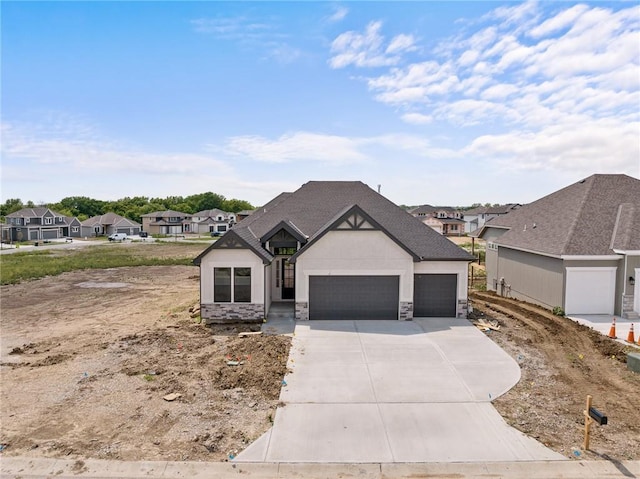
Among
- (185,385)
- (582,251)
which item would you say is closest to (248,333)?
(185,385)

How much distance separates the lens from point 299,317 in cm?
1772

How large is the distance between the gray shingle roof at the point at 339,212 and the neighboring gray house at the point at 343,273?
11 centimetres

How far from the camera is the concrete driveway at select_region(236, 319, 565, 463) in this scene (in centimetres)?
794

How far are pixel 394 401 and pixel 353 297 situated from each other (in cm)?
795

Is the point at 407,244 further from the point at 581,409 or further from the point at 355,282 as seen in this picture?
the point at 581,409

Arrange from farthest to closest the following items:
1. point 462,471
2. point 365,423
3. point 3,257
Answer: point 3,257
point 365,423
point 462,471

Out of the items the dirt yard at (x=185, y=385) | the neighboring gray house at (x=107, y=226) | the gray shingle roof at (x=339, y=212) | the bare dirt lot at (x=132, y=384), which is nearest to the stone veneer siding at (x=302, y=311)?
the bare dirt lot at (x=132, y=384)

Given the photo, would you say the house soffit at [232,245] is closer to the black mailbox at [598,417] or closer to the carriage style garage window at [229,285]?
the carriage style garage window at [229,285]

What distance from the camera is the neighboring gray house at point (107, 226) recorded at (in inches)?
3329

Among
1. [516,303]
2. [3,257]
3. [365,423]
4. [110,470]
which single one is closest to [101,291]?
[110,470]

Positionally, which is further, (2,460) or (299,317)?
(299,317)

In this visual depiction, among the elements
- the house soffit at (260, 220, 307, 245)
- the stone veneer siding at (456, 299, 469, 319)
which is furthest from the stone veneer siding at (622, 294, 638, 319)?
the house soffit at (260, 220, 307, 245)

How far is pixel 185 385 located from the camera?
1103 cm

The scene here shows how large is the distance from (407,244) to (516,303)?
7182 mm
